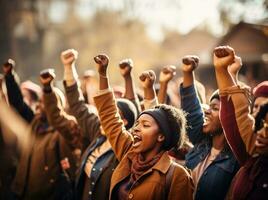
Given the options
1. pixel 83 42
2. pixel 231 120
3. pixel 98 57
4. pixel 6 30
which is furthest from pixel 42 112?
pixel 83 42

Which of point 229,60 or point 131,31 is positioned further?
point 131,31

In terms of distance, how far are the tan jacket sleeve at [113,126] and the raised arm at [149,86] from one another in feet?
2.09

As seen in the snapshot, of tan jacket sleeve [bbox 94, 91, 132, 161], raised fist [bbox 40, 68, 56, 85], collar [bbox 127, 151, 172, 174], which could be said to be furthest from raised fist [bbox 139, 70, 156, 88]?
collar [bbox 127, 151, 172, 174]

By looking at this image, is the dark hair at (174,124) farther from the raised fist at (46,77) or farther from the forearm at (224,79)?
the raised fist at (46,77)

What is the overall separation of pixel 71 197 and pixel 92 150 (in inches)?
41.7

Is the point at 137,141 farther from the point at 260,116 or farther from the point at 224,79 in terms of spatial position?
the point at 260,116

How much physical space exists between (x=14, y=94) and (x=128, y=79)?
1.66 meters

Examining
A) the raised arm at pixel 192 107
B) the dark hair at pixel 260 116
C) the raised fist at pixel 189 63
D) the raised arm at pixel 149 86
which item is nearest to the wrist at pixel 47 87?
the raised arm at pixel 149 86

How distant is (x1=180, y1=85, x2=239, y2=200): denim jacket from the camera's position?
5.29 meters

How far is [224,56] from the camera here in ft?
15.5

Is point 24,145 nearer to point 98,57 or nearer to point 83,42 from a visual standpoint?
point 98,57

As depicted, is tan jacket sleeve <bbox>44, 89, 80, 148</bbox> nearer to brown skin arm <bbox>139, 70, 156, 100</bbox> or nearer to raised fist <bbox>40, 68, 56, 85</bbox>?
raised fist <bbox>40, 68, 56, 85</bbox>

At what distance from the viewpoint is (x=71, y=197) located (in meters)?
7.22

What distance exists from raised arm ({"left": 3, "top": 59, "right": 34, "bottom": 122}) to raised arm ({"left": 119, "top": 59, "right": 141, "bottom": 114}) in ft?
4.74
